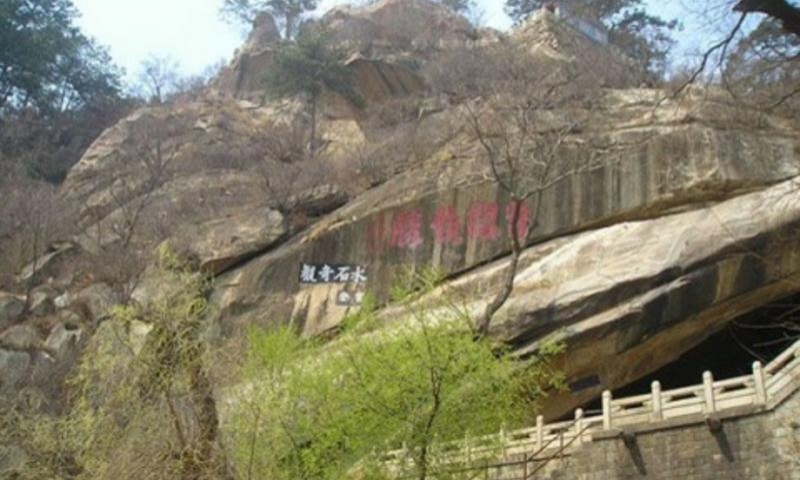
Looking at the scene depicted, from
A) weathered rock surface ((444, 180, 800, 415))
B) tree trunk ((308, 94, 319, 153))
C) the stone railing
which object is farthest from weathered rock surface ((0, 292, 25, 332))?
the stone railing

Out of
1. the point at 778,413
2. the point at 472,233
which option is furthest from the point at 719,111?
the point at 778,413

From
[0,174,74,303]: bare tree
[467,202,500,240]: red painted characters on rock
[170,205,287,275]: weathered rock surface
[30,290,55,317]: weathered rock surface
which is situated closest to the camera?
[467,202,500,240]: red painted characters on rock

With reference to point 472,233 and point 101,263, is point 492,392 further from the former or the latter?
point 101,263

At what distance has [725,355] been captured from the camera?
48.1ft

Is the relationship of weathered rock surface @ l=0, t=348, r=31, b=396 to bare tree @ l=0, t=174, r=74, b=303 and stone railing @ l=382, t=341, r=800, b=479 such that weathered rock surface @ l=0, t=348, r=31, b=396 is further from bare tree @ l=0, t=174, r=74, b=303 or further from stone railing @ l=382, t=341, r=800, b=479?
stone railing @ l=382, t=341, r=800, b=479

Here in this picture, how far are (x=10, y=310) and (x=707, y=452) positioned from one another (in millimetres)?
11940

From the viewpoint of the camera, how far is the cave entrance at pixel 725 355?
525 inches

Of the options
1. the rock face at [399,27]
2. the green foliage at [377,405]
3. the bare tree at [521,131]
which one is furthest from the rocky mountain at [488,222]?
the rock face at [399,27]

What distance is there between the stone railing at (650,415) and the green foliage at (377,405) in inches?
10.6

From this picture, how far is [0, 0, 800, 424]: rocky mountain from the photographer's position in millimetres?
12141

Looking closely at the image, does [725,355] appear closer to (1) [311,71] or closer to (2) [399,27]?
(1) [311,71]

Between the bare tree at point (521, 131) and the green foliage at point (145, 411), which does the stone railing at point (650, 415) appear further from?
the green foliage at point (145, 411)

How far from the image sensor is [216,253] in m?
16.0

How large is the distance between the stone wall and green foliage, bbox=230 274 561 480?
73.7 inches
